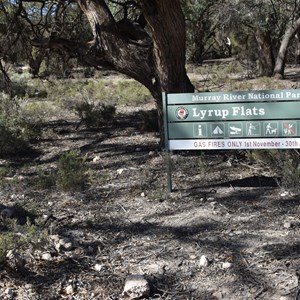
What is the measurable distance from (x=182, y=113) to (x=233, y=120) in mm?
561

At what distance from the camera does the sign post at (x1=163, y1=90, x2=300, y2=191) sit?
610cm

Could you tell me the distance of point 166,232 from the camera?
538 cm

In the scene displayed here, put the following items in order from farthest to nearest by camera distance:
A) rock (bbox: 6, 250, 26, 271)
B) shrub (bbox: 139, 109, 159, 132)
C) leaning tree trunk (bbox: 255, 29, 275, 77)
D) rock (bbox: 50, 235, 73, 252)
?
leaning tree trunk (bbox: 255, 29, 275, 77), shrub (bbox: 139, 109, 159, 132), rock (bbox: 50, 235, 73, 252), rock (bbox: 6, 250, 26, 271)

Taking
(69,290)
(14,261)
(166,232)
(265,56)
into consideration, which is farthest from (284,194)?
(265,56)

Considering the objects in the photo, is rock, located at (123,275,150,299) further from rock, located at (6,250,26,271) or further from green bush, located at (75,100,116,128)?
green bush, located at (75,100,116,128)

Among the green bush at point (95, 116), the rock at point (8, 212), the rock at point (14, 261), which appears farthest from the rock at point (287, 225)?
the green bush at point (95, 116)

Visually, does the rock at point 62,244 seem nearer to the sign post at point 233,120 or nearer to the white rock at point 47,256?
the white rock at point 47,256

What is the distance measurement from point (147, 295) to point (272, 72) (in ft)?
68.7

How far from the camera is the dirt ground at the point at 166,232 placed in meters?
4.36

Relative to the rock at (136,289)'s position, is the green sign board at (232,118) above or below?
above

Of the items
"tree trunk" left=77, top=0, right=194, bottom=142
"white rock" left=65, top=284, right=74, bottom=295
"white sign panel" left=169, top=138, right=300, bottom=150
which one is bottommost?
"white rock" left=65, top=284, right=74, bottom=295

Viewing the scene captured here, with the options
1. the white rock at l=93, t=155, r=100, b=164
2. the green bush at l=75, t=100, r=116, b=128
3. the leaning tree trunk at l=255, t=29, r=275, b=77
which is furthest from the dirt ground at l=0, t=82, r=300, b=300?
the leaning tree trunk at l=255, t=29, r=275, b=77

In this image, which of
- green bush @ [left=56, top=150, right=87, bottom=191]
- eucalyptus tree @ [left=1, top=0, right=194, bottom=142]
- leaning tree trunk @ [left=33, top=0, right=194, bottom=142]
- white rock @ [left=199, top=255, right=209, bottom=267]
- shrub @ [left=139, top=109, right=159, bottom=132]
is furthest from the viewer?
shrub @ [left=139, top=109, right=159, bottom=132]

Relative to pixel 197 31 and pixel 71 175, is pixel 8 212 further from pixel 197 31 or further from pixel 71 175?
pixel 197 31
